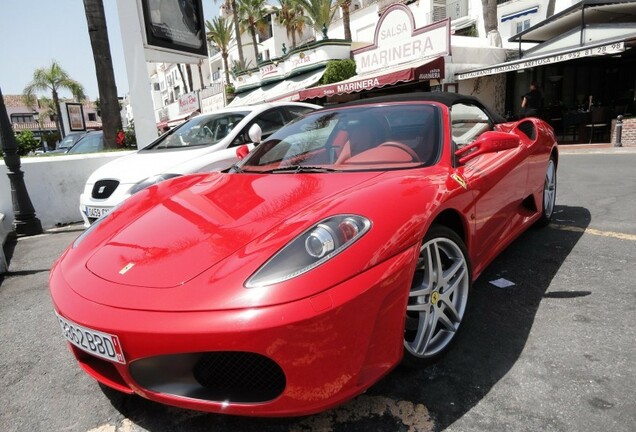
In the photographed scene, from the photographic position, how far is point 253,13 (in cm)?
3531

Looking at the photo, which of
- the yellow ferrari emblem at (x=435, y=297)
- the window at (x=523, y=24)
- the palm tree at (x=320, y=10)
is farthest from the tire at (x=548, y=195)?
the palm tree at (x=320, y=10)

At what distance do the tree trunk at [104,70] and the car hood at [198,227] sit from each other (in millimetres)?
7704

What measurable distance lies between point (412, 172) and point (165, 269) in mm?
1215

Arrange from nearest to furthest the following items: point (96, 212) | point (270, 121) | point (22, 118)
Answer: point (96, 212) → point (270, 121) → point (22, 118)

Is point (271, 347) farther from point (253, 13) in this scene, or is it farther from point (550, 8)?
point (253, 13)

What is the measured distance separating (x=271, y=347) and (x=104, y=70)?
9077 millimetres

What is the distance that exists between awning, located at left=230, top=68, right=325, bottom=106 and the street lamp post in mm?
13334

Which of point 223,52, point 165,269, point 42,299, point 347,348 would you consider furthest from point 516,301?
point 223,52

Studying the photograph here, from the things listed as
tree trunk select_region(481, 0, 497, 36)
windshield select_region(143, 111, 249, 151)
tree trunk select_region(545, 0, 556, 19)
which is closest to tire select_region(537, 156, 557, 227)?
windshield select_region(143, 111, 249, 151)

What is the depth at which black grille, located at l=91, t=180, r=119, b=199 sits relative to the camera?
4503 millimetres

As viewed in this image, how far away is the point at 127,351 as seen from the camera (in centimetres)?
143

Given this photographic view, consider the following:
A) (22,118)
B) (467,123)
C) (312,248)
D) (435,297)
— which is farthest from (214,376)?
(22,118)

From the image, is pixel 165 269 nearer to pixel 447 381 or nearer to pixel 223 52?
pixel 447 381

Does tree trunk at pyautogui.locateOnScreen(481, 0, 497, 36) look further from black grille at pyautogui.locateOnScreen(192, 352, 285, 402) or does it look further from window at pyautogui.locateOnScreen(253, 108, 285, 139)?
black grille at pyautogui.locateOnScreen(192, 352, 285, 402)
